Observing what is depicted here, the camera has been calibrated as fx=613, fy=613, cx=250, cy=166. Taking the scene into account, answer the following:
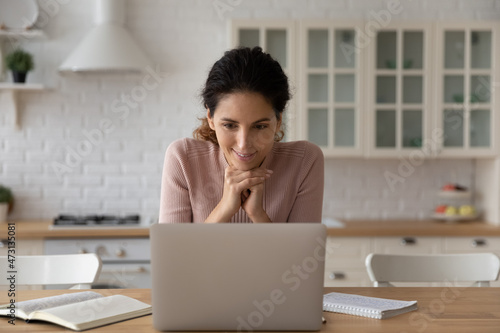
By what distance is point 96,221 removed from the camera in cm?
377

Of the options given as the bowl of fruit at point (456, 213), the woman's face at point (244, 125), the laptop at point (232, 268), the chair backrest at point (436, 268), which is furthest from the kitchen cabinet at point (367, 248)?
the laptop at point (232, 268)

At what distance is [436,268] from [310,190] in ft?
1.99

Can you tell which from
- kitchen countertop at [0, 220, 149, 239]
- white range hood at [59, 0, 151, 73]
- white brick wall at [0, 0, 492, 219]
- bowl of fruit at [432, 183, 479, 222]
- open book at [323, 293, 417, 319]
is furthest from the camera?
white brick wall at [0, 0, 492, 219]

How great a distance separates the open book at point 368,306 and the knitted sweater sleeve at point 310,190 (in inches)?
15.2

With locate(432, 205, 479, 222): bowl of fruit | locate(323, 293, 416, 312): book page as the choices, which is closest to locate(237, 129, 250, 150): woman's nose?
locate(323, 293, 416, 312): book page

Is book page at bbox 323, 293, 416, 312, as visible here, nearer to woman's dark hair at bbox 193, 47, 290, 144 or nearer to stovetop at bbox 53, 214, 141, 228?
woman's dark hair at bbox 193, 47, 290, 144

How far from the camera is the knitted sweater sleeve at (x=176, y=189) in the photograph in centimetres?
196

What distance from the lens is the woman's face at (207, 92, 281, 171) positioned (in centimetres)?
179

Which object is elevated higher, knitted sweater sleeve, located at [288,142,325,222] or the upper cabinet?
the upper cabinet

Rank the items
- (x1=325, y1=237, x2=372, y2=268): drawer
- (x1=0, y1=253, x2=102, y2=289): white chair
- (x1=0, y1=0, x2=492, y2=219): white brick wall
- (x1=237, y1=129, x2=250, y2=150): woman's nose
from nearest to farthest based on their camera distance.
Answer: (x1=237, y1=129, x2=250, y2=150): woman's nose, (x1=0, y1=253, x2=102, y2=289): white chair, (x1=325, y1=237, x2=372, y2=268): drawer, (x1=0, y1=0, x2=492, y2=219): white brick wall

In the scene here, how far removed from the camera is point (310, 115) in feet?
12.8

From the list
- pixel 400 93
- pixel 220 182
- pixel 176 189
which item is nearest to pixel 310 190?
pixel 220 182

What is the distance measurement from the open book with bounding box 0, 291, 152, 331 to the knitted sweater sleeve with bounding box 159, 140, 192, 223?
35 centimetres

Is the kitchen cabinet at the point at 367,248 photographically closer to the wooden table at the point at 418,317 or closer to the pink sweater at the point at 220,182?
the pink sweater at the point at 220,182
